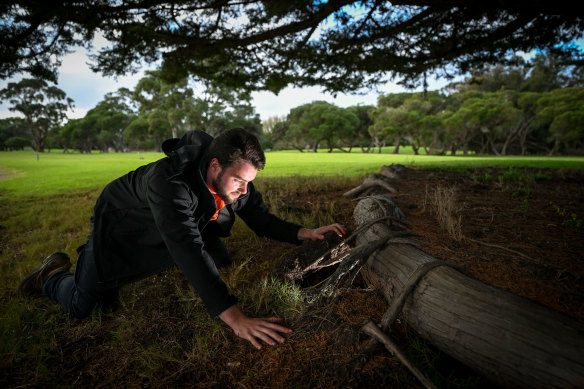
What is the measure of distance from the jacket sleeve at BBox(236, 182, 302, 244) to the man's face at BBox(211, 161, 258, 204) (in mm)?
505

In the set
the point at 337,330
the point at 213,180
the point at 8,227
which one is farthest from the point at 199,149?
the point at 8,227

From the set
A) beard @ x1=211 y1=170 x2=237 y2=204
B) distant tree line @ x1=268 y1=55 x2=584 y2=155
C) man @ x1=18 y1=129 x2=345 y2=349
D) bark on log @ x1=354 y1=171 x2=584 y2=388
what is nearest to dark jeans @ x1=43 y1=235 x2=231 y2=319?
man @ x1=18 y1=129 x2=345 y2=349

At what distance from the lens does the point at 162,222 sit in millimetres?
1600

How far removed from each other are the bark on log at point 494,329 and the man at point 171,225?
974mm

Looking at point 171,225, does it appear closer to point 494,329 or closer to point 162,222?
point 162,222

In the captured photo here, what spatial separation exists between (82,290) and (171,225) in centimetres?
125

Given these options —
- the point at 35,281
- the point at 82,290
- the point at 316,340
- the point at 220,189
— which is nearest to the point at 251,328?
the point at 316,340

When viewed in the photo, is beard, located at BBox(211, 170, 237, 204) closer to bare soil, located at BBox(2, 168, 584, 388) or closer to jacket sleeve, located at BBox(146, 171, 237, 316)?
jacket sleeve, located at BBox(146, 171, 237, 316)

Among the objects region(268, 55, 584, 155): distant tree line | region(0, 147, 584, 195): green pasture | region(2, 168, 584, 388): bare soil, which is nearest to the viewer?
region(2, 168, 584, 388): bare soil

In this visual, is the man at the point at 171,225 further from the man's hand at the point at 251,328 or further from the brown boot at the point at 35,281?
the brown boot at the point at 35,281

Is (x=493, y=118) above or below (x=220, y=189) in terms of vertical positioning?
above

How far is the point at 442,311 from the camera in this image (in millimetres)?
1353

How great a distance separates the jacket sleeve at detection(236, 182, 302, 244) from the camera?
2557 mm

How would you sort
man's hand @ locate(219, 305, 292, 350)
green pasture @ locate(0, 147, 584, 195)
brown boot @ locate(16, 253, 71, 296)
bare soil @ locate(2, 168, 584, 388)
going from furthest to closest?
green pasture @ locate(0, 147, 584, 195), brown boot @ locate(16, 253, 71, 296), man's hand @ locate(219, 305, 292, 350), bare soil @ locate(2, 168, 584, 388)
